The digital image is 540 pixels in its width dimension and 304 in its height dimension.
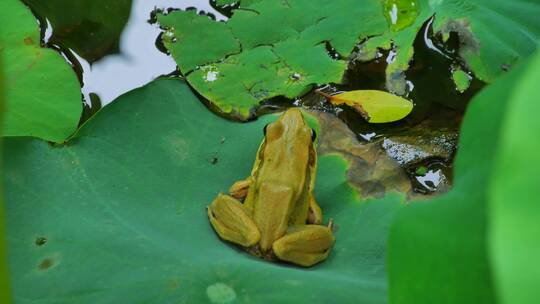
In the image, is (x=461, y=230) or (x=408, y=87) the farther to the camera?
(x=408, y=87)

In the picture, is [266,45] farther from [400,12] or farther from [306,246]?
[306,246]

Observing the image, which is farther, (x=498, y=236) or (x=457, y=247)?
(x=457, y=247)

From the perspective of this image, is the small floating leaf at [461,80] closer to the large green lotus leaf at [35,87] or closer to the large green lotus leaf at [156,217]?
the large green lotus leaf at [156,217]

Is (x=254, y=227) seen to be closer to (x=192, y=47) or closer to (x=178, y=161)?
(x=178, y=161)

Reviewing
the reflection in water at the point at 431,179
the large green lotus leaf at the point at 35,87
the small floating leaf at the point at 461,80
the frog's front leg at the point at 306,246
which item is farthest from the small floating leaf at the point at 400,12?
the large green lotus leaf at the point at 35,87

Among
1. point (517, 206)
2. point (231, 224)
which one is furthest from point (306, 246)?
point (517, 206)

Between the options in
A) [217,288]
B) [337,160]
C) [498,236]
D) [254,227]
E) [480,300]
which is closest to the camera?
[498,236]

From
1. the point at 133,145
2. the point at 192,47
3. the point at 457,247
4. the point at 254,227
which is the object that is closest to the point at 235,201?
the point at 254,227
